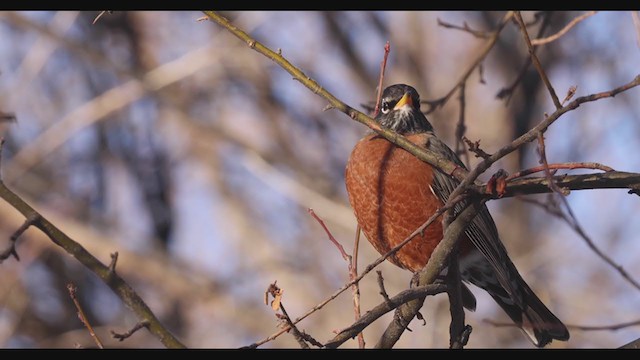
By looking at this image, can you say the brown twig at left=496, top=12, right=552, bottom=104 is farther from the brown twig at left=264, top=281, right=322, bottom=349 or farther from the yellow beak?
the brown twig at left=264, top=281, right=322, bottom=349

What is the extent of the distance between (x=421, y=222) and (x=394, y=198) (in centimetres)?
20

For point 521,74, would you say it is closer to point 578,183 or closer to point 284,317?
point 578,183

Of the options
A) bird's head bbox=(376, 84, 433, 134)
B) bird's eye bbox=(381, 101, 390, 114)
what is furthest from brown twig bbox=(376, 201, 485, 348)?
bird's eye bbox=(381, 101, 390, 114)

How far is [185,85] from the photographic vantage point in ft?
43.4

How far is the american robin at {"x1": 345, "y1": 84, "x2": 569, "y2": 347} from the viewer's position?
15.4 ft

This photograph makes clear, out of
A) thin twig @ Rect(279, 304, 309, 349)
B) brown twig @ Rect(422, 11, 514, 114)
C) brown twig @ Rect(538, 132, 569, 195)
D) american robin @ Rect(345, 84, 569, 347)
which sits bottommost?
thin twig @ Rect(279, 304, 309, 349)

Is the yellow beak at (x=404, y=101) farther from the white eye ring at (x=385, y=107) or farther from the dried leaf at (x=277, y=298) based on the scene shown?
the dried leaf at (x=277, y=298)

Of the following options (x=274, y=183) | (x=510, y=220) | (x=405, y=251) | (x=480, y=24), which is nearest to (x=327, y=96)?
(x=405, y=251)

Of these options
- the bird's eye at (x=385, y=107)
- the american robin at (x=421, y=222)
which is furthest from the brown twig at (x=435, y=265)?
the bird's eye at (x=385, y=107)

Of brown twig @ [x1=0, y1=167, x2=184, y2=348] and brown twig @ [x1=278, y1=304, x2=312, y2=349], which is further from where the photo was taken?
brown twig @ [x1=0, y1=167, x2=184, y2=348]

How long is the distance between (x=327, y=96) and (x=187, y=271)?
915cm

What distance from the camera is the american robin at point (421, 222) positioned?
4703 mm

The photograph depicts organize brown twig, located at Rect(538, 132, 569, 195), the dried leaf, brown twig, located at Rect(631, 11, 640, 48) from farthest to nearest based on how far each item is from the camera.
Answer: brown twig, located at Rect(631, 11, 640, 48) → the dried leaf → brown twig, located at Rect(538, 132, 569, 195)

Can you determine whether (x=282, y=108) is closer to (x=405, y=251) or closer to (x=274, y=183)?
(x=274, y=183)
